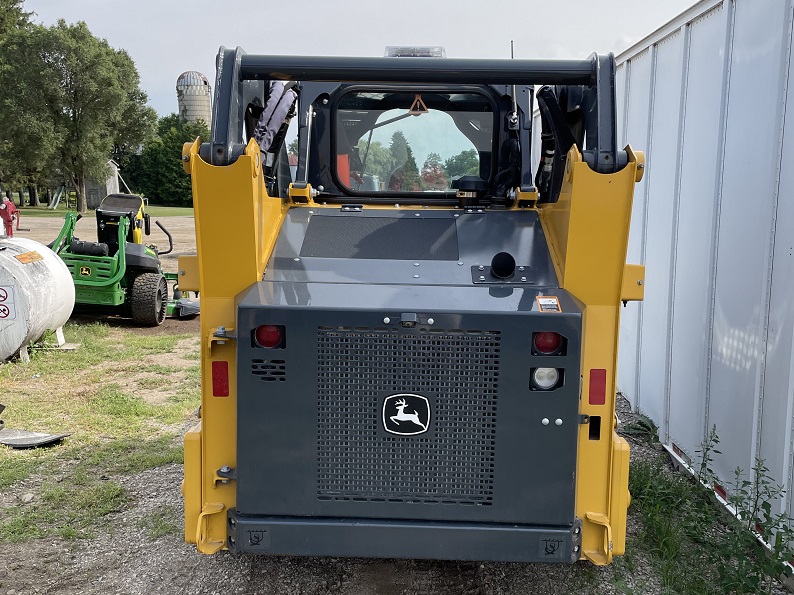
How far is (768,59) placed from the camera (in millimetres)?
3807

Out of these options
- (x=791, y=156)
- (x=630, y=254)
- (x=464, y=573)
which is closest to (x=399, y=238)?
(x=464, y=573)

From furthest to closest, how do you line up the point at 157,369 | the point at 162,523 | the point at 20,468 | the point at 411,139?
1. the point at 157,369
2. the point at 20,468
3. the point at 411,139
4. the point at 162,523

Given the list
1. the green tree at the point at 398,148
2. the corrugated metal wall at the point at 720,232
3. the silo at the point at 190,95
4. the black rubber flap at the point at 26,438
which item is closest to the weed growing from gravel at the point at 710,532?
the corrugated metal wall at the point at 720,232

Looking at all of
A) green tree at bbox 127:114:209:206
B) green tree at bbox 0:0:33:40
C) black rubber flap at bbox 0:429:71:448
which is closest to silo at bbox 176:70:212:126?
green tree at bbox 127:114:209:206

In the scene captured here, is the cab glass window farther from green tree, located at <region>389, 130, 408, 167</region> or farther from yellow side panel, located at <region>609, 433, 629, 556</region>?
yellow side panel, located at <region>609, 433, 629, 556</region>

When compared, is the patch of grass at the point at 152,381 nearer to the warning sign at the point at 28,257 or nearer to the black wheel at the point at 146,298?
the warning sign at the point at 28,257

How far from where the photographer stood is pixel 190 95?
2635 inches

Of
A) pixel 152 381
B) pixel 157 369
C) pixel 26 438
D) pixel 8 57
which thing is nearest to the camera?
pixel 26 438

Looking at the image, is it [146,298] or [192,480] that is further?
[146,298]

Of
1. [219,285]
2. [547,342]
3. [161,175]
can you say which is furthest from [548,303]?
[161,175]

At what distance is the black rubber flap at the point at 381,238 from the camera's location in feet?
11.0

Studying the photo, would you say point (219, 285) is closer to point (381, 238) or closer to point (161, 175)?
point (381, 238)

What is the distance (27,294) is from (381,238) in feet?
17.6

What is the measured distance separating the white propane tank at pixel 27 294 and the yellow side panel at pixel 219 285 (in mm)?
5333
